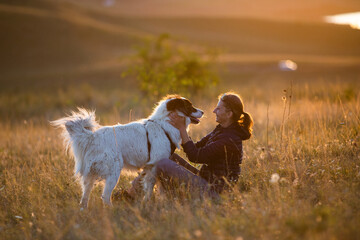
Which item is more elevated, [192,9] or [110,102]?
[192,9]

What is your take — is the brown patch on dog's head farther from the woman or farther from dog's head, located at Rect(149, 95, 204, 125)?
the woman

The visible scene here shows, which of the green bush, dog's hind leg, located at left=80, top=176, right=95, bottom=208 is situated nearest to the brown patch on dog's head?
dog's hind leg, located at left=80, top=176, right=95, bottom=208

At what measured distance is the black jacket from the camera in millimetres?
4566

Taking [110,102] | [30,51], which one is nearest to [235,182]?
[110,102]

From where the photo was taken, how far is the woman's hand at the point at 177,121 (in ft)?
16.6

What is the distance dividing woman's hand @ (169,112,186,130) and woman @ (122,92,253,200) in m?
0.28

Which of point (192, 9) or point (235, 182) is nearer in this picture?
point (235, 182)

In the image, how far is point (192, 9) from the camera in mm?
111438

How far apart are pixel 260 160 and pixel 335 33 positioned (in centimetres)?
6801

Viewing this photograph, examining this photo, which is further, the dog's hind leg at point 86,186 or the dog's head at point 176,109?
the dog's head at point 176,109

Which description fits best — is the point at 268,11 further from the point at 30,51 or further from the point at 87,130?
the point at 87,130

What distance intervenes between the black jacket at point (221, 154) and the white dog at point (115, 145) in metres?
0.53

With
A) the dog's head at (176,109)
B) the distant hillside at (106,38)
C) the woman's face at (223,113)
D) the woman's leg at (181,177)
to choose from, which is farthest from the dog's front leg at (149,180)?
the distant hillside at (106,38)

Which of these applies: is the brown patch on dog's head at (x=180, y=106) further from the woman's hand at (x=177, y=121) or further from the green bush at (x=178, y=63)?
the green bush at (x=178, y=63)
